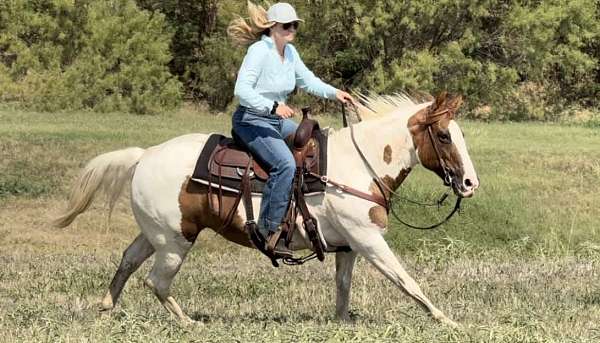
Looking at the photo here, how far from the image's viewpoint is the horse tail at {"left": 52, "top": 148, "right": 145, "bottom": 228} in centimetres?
873

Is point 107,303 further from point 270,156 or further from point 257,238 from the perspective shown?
point 270,156

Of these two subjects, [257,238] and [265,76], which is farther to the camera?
[257,238]

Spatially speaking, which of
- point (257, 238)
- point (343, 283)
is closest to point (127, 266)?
point (257, 238)

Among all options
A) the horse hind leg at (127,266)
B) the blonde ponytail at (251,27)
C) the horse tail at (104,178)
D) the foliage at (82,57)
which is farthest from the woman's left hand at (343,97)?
the foliage at (82,57)

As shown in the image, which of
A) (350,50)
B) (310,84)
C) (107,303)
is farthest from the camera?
(350,50)

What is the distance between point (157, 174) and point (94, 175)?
886 mm

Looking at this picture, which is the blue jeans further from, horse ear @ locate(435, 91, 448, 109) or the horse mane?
horse ear @ locate(435, 91, 448, 109)

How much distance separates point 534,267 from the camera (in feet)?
37.6

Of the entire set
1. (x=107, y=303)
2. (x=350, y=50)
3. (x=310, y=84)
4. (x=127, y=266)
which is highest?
(x=310, y=84)

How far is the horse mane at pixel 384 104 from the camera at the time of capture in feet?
26.8

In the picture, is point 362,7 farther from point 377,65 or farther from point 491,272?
point 491,272

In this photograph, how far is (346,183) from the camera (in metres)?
7.82

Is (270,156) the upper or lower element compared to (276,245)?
upper

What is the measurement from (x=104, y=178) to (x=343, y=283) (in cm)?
233
